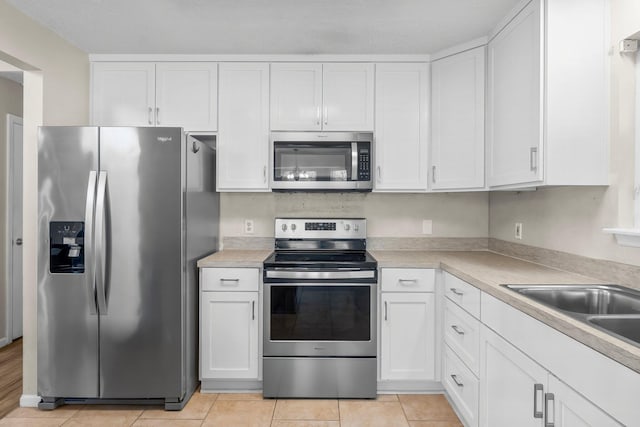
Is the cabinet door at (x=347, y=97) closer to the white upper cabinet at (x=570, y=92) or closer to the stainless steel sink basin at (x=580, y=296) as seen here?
the white upper cabinet at (x=570, y=92)

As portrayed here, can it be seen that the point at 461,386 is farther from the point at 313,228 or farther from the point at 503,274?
the point at 313,228

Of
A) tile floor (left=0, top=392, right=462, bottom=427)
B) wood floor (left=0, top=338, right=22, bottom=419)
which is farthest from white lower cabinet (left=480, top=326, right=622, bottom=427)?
wood floor (left=0, top=338, right=22, bottom=419)

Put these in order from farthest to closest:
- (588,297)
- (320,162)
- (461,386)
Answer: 1. (320,162)
2. (461,386)
3. (588,297)

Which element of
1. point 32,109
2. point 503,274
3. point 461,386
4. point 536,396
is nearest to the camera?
point 536,396

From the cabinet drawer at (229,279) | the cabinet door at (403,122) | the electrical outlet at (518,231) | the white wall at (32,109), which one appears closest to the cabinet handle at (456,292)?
the electrical outlet at (518,231)

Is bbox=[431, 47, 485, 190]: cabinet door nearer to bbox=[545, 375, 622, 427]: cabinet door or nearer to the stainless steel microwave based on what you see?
the stainless steel microwave

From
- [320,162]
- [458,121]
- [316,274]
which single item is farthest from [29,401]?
[458,121]

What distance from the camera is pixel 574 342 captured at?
1085 mm

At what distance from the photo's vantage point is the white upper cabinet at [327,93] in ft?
8.63

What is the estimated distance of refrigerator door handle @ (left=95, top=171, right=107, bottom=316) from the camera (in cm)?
209

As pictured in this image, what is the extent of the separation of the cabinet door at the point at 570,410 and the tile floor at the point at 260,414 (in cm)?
107

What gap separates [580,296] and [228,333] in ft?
6.33

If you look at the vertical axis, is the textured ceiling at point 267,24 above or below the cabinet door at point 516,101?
above

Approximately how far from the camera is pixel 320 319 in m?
2.32
